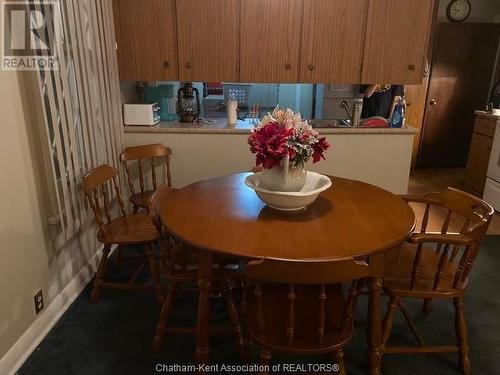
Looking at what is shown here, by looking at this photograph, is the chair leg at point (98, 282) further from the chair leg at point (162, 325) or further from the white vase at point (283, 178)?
the white vase at point (283, 178)

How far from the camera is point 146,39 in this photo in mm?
2947

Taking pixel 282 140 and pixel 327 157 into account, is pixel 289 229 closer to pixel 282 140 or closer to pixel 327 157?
pixel 282 140

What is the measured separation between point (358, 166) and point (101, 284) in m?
2.07

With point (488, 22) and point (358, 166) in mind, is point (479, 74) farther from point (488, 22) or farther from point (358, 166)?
point (358, 166)

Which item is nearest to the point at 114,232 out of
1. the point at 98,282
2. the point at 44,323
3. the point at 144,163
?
the point at 98,282

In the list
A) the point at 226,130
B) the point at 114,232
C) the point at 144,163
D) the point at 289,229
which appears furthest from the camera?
the point at 144,163

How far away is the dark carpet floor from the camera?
6.23ft

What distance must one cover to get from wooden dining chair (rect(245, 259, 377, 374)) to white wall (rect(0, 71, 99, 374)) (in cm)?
111

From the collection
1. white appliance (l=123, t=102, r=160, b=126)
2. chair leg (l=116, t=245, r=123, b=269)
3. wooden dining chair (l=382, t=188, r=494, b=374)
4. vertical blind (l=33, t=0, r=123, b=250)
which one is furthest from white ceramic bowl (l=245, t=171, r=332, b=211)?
white appliance (l=123, t=102, r=160, b=126)

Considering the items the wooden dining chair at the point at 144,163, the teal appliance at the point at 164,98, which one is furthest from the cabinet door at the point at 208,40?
the wooden dining chair at the point at 144,163

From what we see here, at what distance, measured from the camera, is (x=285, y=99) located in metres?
4.46

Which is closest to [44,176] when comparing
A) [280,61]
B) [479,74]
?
[280,61]

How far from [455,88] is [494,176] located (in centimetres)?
167

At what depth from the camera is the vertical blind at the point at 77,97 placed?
2.03 metres
